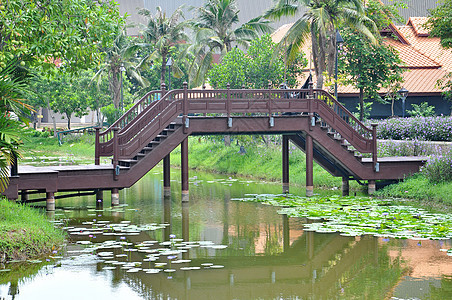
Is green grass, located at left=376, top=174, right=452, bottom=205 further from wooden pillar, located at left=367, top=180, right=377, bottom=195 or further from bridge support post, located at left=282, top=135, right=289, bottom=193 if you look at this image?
bridge support post, located at left=282, top=135, right=289, bottom=193

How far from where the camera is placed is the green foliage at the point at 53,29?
18.5 metres

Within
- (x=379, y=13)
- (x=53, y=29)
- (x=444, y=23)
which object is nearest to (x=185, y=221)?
(x=53, y=29)

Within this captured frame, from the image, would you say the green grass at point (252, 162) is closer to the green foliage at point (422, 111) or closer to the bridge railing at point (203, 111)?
the bridge railing at point (203, 111)

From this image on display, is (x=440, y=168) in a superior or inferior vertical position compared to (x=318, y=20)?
inferior

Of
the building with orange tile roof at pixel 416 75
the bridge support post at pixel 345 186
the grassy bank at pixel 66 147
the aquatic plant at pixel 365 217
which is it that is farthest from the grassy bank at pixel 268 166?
the building with orange tile roof at pixel 416 75

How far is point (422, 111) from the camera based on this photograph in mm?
40188

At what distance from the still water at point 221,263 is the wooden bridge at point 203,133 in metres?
1.57

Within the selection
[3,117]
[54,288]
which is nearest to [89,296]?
[54,288]

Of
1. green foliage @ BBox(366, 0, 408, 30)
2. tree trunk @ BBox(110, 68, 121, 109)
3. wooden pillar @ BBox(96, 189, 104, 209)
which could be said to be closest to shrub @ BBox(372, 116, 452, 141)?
green foliage @ BBox(366, 0, 408, 30)

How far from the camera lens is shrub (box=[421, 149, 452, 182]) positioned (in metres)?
22.4

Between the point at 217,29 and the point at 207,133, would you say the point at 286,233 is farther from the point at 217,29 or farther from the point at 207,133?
the point at 217,29

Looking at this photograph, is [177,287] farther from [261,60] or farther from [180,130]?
[261,60]

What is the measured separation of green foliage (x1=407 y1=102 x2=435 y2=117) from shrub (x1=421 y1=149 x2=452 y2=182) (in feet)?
53.7

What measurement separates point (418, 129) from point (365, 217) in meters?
11.2
